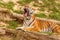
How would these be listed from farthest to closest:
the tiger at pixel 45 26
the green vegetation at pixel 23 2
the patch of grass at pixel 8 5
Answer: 1. the green vegetation at pixel 23 2
2. the patch of grass at pixel 8 5
3. the tiger at pixel 45 26

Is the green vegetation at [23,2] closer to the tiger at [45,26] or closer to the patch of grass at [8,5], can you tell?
the patch of grass at [8,5]

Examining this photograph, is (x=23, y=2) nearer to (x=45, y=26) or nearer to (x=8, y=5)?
(x=8, y=5)

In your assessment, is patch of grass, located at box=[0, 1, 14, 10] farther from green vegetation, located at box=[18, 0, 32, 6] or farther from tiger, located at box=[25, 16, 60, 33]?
tiger, located at box=[25, 16, 60, 33]

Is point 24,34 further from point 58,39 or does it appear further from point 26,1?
point 26,1

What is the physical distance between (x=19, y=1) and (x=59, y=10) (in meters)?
1.65

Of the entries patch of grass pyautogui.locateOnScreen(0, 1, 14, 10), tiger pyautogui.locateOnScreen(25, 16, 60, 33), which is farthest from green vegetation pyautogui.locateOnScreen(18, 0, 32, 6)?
tiger pyautogui.locateOnScreen(25, 16, 60, 33)

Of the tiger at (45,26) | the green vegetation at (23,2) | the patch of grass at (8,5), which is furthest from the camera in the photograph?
the green vegetation at (23,2)

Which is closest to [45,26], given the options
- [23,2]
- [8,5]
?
[8,5]

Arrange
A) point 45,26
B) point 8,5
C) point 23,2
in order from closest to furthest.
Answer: point 45,26, point 8,5, point 23,2

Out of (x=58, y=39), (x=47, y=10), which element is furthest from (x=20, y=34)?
(x=47, y=10)

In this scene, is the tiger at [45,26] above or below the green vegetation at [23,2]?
below

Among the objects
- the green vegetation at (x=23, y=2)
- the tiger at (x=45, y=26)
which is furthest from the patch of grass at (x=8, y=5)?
the tiger at (x=45, y=26)

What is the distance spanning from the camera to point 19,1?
41.4 ft

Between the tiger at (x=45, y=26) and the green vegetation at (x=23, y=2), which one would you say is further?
the green vegetation at (x=23, y=2)
